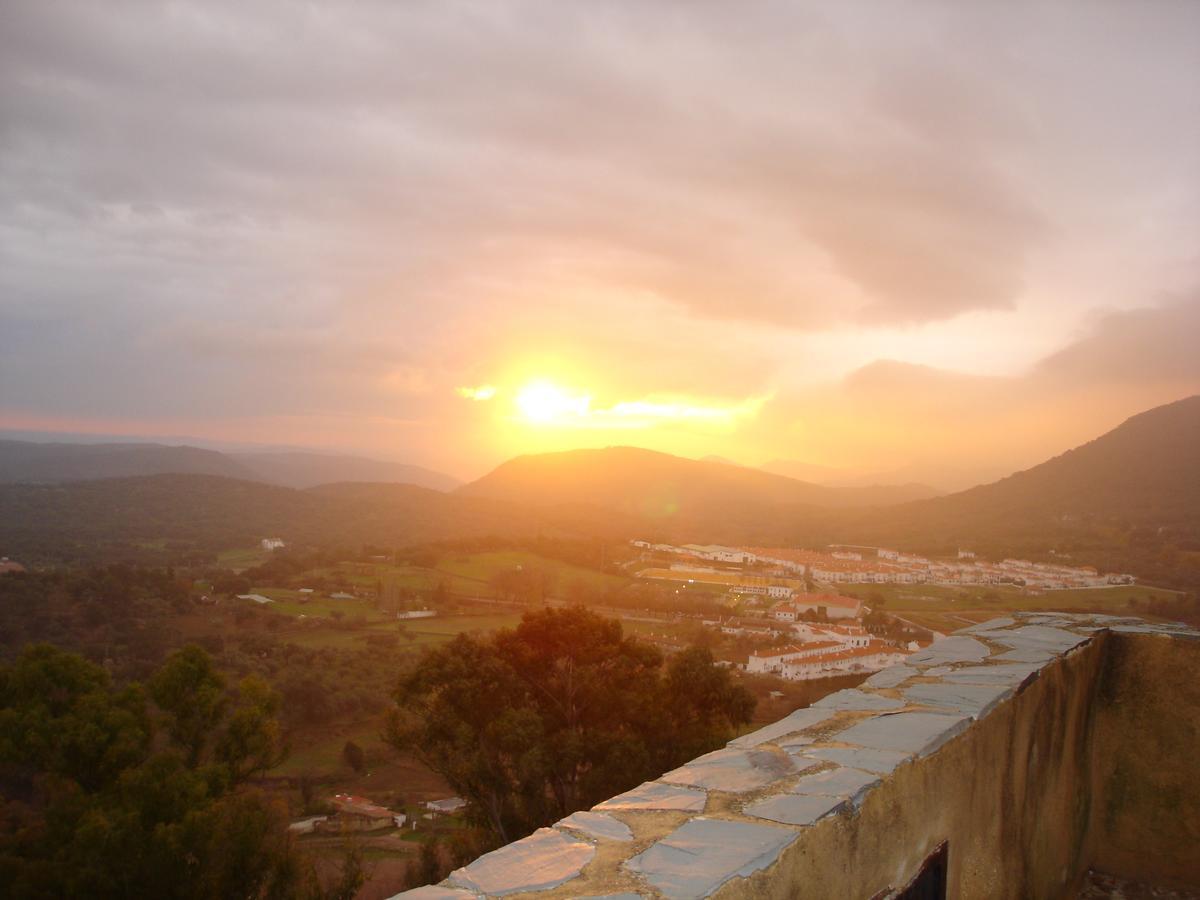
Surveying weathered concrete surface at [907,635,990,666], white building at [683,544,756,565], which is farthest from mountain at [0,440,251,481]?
weathered concrete surface at [907,635,990,666]

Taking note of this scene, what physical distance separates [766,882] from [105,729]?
805 cm

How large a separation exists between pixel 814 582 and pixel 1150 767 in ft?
73.4

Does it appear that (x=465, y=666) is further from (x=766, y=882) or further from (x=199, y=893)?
(x=766, y=882)

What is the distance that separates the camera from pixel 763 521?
130 ft

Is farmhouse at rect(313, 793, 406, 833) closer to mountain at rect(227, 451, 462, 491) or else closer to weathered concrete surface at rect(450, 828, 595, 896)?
weathered concrete surface at rect(450, 828, 595, 896)

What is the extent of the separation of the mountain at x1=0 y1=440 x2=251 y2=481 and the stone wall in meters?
48.7

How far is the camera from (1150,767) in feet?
11.3

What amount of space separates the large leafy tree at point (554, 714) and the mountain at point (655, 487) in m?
34.2

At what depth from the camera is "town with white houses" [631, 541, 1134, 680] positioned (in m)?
13.8

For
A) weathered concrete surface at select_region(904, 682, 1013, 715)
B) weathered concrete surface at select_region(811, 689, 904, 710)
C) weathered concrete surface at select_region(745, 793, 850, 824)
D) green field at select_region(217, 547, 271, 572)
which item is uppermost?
weathered concrete surface at select_region(904, 682, 1013, 715)

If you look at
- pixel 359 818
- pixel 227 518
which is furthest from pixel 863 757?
pixel 227 518

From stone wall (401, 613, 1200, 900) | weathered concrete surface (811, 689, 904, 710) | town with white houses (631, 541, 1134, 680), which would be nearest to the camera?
stone wall (401, 613, 1200, 900)

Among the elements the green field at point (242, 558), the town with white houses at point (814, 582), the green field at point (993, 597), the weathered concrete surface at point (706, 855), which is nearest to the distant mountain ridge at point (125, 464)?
the green field at point (242, 558)

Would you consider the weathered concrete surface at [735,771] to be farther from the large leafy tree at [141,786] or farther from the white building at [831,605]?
the white building at [831,605]
